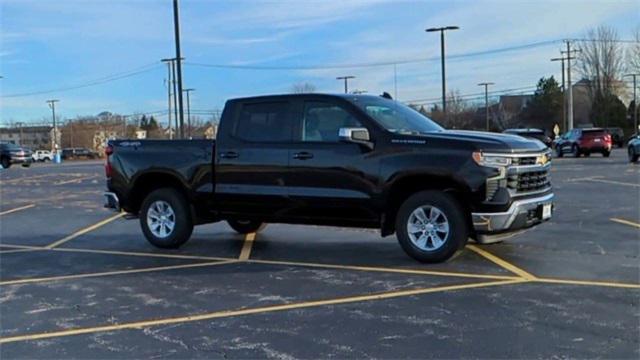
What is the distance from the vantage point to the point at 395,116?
841 centimetres

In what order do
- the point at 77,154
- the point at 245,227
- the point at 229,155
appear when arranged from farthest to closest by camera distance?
the point at 77,154 < the point at 245,227 < the point at 229,155

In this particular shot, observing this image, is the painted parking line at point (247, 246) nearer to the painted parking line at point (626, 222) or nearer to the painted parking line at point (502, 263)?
the painted parking line at point (502, 263)

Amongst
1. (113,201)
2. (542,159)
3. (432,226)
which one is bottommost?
(432,226)

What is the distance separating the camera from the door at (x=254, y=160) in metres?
8.48

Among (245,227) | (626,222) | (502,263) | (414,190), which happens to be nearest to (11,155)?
(245,227)

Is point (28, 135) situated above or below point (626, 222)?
above

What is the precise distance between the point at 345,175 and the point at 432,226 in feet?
3.75

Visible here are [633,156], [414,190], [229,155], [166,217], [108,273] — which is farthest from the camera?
[633,156]

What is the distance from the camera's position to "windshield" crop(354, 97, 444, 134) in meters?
8.12

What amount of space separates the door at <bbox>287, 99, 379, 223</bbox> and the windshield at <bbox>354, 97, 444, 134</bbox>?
0.26 m

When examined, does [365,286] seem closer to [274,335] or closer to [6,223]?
[274,335]

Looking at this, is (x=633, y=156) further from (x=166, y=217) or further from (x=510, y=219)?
(x=166, y=217)

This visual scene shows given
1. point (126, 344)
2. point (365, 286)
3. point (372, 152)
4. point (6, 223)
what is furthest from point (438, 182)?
point (6, 223)

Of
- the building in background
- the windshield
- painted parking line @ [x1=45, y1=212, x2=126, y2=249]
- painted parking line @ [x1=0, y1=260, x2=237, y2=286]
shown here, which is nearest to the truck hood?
the windshield
